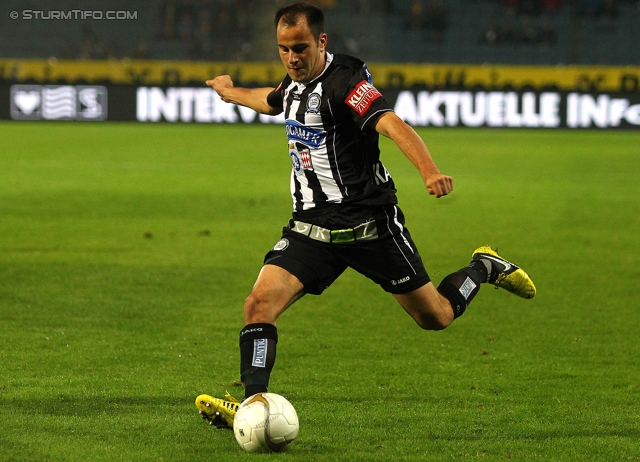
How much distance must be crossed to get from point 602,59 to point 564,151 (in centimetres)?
1054

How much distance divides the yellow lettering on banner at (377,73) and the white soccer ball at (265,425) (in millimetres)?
27482

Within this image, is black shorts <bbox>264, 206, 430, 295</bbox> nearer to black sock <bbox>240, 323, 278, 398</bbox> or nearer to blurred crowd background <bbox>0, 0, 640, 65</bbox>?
black sock <bbox>240, 323, 278, 398</bbox>

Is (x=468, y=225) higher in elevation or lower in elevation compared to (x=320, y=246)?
lower

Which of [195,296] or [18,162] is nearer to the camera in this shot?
[195,296]

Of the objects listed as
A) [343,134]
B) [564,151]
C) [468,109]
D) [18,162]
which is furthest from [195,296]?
[468,109]

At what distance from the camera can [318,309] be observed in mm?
8117

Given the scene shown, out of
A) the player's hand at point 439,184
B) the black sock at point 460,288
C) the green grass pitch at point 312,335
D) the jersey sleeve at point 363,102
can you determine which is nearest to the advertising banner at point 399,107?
the green grass pitch at point 312,335

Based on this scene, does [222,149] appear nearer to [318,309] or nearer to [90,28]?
[90,28]

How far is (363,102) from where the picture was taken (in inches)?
190

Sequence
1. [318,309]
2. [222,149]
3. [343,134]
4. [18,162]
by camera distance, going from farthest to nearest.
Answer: [222,149], [18,162], [318,309], [343,134]

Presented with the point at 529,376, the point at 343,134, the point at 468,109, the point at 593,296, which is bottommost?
the point at 468,109

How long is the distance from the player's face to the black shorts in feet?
2.42

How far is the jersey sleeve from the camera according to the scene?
479 centimetres

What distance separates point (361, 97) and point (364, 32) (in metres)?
29.4
